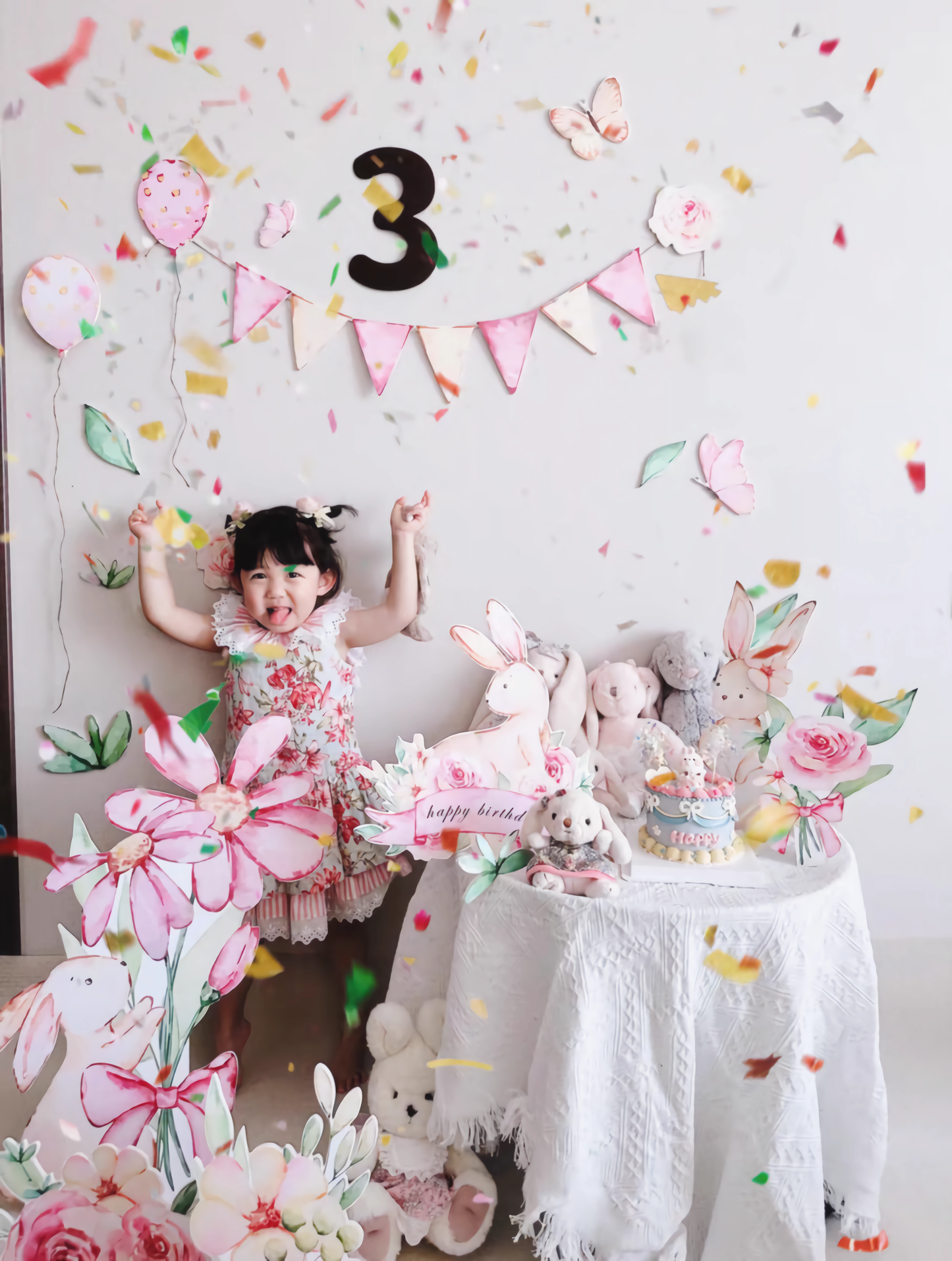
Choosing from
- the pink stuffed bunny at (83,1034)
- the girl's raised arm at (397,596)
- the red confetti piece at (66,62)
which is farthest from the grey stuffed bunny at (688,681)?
the red confetti piece at (66,62)

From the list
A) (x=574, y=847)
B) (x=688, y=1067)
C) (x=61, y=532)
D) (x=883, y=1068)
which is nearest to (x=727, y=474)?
(x=574, y=847)

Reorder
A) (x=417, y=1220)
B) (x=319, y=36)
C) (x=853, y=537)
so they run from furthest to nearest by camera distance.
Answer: (x=853, y=537), (x=319, y=36), (x=417, y=1220)

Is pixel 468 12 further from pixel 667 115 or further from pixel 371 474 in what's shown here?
pixel 371 474

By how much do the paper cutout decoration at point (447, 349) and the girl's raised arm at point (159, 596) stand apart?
58 centimetres

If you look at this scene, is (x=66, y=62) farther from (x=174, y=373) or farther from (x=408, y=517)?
(x=408, y=517)

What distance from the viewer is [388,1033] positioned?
1.38 meters

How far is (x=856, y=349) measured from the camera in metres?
1.63

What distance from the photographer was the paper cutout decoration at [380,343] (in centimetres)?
159

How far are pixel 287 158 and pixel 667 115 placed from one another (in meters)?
0.67

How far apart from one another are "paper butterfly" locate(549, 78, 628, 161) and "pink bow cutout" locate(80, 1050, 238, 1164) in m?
1.51

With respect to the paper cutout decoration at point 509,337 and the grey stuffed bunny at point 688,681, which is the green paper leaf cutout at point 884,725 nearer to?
the grey stuffed bunny at point 688,681

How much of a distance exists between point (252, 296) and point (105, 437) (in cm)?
37

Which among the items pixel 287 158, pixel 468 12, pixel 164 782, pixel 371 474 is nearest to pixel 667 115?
pixel 468 12

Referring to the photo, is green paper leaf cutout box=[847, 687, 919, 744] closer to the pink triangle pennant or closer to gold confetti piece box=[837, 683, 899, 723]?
gold confetti piece box=[837, 683, 899, 723]
